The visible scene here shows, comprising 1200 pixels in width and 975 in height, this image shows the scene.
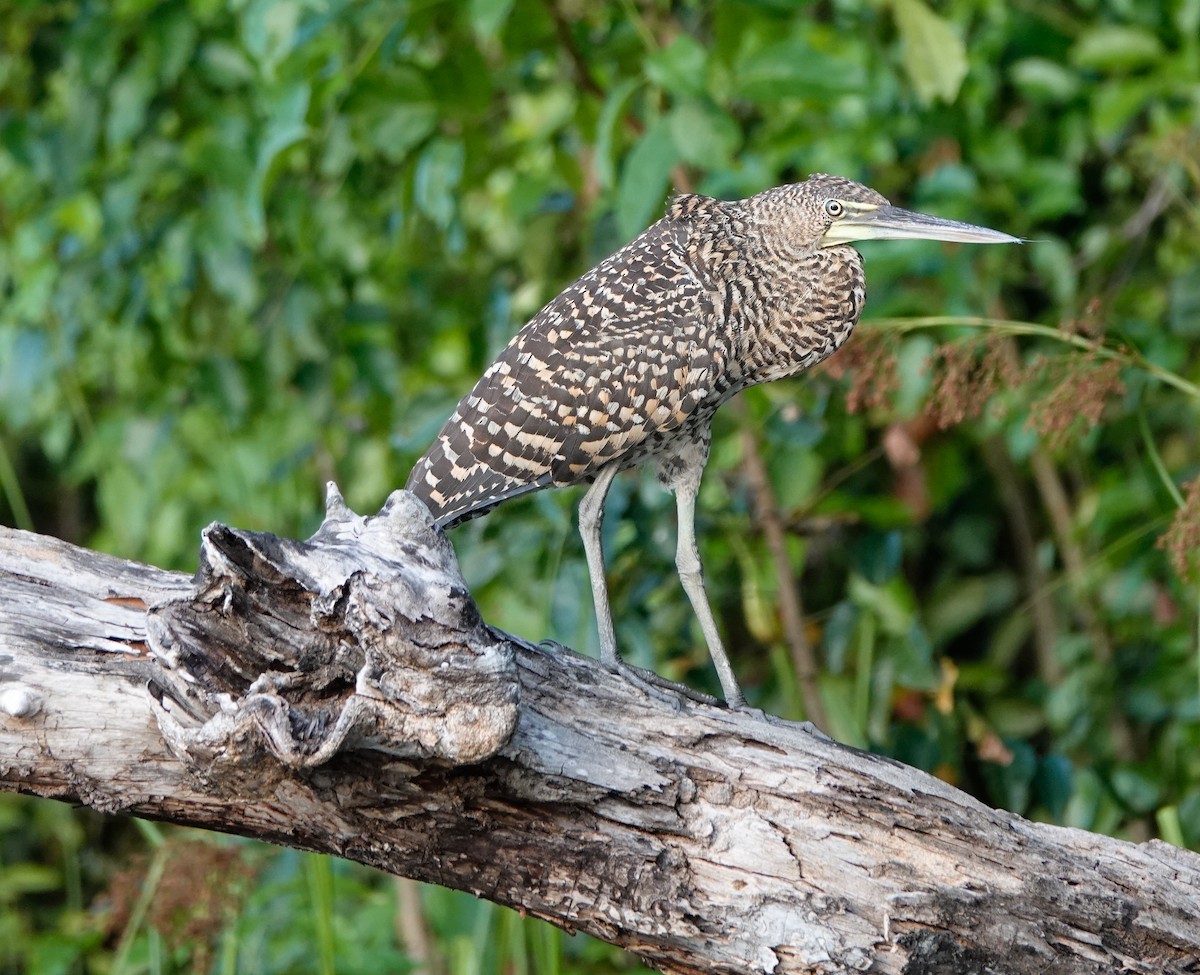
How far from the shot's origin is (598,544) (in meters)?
3.47

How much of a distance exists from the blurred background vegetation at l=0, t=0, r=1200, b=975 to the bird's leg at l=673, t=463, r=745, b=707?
0.97 ft

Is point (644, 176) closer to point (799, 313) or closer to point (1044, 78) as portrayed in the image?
point (799, 313)

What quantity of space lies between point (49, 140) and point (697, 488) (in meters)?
2.86

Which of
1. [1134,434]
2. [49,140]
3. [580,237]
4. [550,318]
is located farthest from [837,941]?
[49,140]

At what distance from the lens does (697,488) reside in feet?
11.5

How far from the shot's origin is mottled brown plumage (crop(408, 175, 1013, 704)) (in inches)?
129

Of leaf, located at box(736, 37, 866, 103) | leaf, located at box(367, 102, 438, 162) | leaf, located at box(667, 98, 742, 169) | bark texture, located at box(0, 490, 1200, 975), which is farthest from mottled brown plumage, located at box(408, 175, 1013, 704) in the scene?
leaf, located at box(367, 102, 438, 162)

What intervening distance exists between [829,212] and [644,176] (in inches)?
19.1

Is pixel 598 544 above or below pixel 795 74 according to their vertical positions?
below

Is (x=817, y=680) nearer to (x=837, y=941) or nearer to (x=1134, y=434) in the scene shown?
(x=1134, y=434)

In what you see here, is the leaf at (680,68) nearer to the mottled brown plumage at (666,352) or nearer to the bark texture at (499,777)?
the mottled brown plumage at (666,352)

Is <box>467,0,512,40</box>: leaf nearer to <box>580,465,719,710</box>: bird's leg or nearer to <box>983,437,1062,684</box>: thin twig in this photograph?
<box>580,465,719,710</box>: bird's leg

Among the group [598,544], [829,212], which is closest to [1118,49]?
[829,212]

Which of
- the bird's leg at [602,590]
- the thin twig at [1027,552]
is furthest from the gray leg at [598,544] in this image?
the thin twig at [1027,552]
